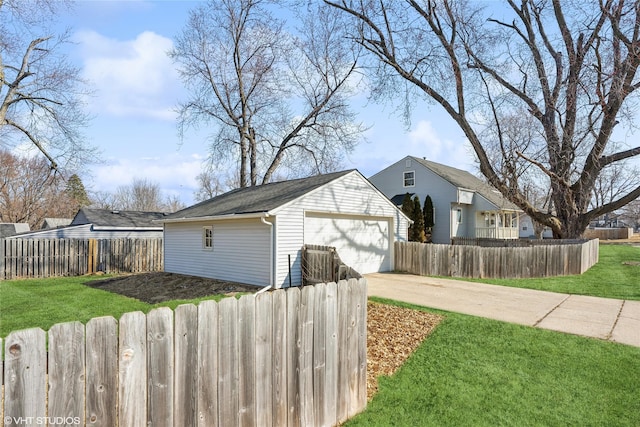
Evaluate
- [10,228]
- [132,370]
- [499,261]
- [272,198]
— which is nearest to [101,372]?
[132,370]

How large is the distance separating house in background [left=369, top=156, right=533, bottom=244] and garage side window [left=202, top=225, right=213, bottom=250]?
16969mm

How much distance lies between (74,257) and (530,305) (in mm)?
17926

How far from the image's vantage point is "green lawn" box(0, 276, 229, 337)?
786 cm

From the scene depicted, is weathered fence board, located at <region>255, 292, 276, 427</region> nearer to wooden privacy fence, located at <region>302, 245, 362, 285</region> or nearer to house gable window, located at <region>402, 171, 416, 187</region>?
wooden privacy fence, located at <region>302, 245, 362, 285</region>

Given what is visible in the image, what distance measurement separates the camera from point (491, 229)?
28.8 m

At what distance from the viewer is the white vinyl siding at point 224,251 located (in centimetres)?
1126

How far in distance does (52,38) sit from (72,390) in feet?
71.0

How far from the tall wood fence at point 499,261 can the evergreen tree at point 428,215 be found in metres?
12.7

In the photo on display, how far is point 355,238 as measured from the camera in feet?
44.9

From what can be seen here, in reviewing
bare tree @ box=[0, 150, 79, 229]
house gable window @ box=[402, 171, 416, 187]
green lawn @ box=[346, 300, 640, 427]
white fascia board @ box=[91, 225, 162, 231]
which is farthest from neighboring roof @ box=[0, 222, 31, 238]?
green lawn @ box=[346, 300, 640, 427]

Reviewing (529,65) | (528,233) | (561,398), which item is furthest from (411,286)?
(528,233)

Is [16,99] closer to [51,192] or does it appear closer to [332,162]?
[332,162]

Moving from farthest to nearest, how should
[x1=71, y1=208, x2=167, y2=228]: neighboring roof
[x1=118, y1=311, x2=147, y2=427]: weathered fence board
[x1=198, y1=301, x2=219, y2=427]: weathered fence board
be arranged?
[x1=71, y1=208, x2=167, y2=228]: neighboring roof → [x1=198, y1=301, x2=219, y2=427]: weathered fence board → [x1=118, y1=311, x2=147, y2=427]: weathered fence board

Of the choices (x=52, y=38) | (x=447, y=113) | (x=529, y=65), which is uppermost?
(x=52, y=38)
